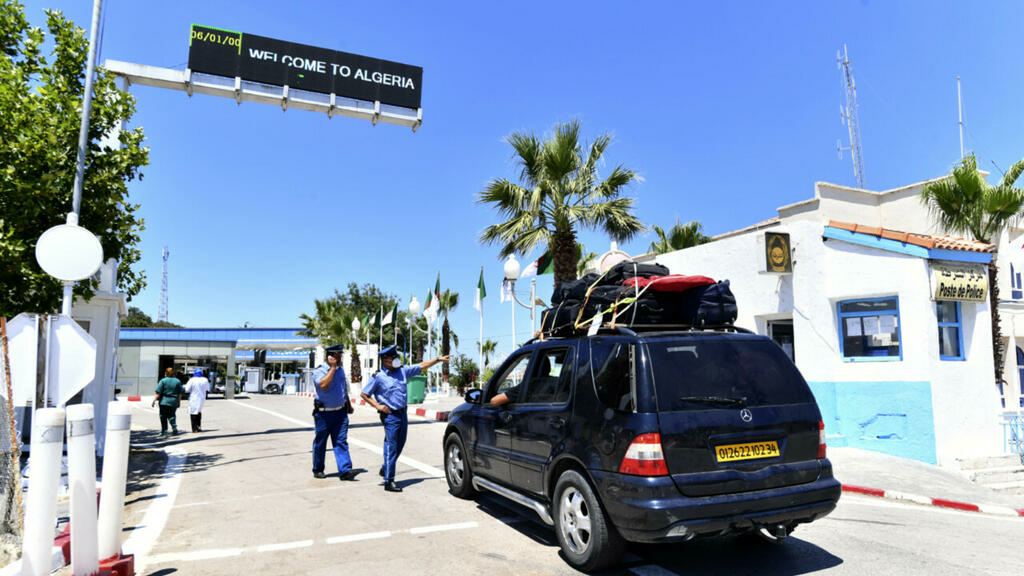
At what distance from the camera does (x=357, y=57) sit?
54.3ft

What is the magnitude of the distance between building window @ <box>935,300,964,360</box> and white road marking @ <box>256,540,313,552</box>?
11565 mm

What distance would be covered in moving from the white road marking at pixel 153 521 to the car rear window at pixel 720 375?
4.09 m

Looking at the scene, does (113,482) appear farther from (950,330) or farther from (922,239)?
(950,330)

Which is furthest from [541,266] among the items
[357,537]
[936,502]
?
[357,537]

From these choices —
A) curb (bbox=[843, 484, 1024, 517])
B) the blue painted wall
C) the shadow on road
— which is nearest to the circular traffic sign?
the shadow on road

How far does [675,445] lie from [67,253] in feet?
19.7

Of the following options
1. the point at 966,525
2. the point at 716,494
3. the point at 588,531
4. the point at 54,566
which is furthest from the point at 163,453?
the point at 966,525

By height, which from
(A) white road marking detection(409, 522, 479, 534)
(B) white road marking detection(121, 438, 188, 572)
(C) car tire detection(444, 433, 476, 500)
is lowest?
(B) white road marking detection(121, 438, 188, 572)

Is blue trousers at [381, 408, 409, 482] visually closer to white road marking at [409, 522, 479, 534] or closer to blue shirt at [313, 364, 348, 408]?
blue shirt at [313, 364, 348, 408]

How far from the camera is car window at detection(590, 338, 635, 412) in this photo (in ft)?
14.3

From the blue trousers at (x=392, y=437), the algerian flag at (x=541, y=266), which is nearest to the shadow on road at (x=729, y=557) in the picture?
the blue trousers at (x=392, y=437)

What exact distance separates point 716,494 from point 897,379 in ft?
30.3

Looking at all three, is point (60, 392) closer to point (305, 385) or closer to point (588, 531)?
point (588, 531)

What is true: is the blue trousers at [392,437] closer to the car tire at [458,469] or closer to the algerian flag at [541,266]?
the car tire at [458,469]
